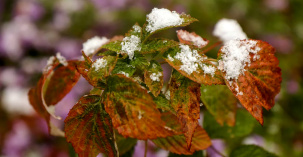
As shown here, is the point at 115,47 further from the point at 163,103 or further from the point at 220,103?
the point at 220,103

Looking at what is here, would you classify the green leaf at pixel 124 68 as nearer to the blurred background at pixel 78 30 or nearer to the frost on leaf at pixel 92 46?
the frost on leaf at pixel 92 46

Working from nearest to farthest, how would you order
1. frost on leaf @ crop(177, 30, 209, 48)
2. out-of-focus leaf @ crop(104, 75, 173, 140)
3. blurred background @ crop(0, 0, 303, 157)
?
out-of-focus leaf @ crop(104, 75, 173, 140) < frost on leaf @ crop(177, 30, 209, 48) < blurred background @ crop(0, 0, 303, 157)

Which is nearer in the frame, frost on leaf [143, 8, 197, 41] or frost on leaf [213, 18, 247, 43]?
frost on leaf [143, 8, 197, 41]

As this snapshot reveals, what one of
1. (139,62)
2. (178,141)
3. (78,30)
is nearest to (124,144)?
(178,141)

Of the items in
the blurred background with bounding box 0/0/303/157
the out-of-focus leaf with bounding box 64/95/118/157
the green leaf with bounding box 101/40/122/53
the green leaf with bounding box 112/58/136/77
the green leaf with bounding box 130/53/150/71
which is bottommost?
the blurred background with bounding box 0/0/303/157

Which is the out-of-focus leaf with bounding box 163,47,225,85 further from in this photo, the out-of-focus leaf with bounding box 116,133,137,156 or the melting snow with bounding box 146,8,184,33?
the out-of-focus leaf with bounding box 116,133,137,156

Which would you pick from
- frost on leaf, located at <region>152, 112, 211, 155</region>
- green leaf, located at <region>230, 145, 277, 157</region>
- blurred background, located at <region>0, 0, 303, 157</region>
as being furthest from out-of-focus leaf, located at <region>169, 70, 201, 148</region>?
blurred background, located at <region>0, 0, 303, 157</region>

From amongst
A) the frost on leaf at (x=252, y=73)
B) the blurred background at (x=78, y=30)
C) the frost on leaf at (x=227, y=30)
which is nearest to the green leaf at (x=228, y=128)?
the frost on leaf at (x=227, y=30)
